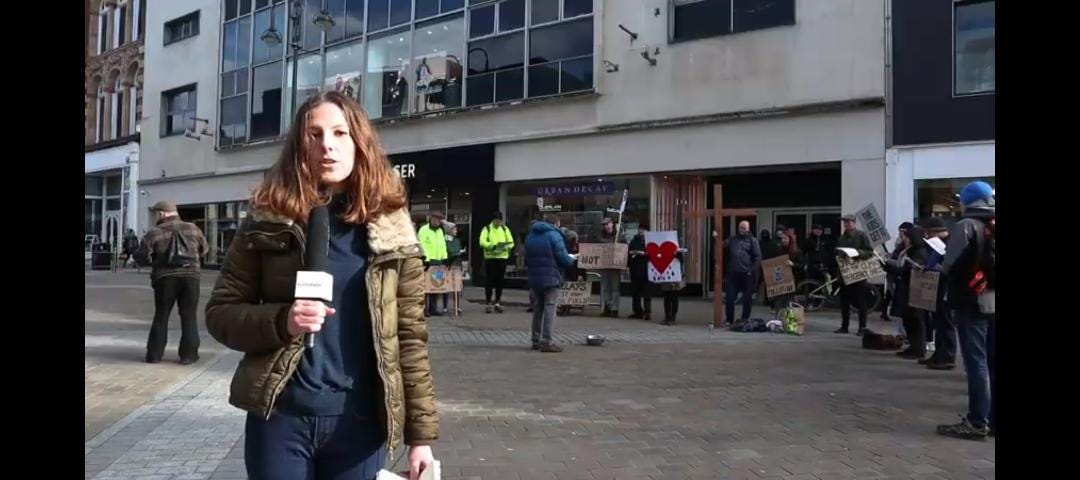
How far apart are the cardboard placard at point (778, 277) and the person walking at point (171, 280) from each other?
8.26 meters

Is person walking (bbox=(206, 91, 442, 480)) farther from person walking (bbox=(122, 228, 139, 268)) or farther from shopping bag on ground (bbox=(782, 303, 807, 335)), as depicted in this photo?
person walking (bbox=(122, 228, 139, 268))

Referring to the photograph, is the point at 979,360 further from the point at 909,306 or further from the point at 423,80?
the point at 423,80

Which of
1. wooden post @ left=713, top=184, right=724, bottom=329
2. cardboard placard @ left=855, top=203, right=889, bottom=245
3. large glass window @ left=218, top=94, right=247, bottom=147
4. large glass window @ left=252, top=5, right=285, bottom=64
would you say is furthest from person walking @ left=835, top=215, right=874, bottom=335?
large glass window @ left=218, top=94, right=247, bottom=147

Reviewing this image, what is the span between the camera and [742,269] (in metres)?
12.0

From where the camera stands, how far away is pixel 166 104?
103 ft

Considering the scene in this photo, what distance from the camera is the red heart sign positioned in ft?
41.3

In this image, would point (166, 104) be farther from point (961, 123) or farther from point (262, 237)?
point (262, 237)

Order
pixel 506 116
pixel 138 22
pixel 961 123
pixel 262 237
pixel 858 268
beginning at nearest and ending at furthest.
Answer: pixel 262 237 < pixel 858 268 < pixel 961 123 < pixel 506 116 < pixel 138 22

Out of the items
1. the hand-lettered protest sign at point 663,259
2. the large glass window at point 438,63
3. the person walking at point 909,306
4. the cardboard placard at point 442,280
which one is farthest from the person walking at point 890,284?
the large glass window at point 438,63

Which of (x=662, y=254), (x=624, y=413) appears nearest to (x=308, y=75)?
(x=662, y=254)

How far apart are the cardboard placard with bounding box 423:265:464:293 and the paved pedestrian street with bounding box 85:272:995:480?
10.2 feet
